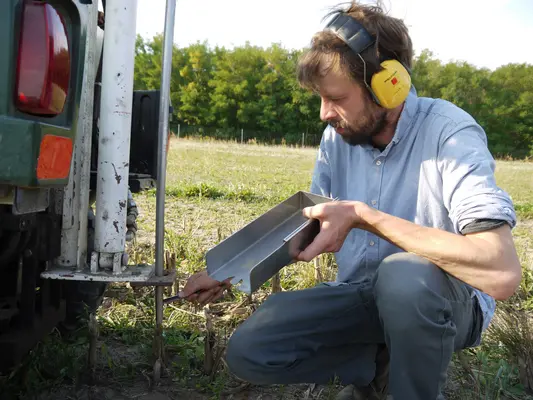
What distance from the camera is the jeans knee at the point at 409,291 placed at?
1.89 metres

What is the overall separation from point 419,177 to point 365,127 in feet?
1.06

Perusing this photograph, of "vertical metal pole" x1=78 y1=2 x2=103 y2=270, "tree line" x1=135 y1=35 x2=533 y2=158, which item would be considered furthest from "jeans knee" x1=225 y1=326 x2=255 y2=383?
"tree line" x1=135 y1=35 x2=533 y2=158

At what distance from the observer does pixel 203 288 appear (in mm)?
2357

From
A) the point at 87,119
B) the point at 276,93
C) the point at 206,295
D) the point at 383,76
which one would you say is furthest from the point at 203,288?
the point at 276,93

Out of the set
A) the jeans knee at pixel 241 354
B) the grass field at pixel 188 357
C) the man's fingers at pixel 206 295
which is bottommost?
the grass field at pixel 188 357

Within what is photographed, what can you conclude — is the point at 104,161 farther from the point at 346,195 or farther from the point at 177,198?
the point at 177,198

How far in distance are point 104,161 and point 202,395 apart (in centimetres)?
114

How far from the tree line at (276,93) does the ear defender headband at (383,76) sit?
142 feet

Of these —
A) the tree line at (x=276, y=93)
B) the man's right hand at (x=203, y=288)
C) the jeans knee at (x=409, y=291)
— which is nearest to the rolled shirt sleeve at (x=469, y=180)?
the jeans knee at (x=409, y=291)

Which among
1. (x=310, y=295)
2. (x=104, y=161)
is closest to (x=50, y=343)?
(x=104, y=161)

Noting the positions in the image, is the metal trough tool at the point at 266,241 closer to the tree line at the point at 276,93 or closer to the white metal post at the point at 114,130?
the white metal post at the point at 114,130

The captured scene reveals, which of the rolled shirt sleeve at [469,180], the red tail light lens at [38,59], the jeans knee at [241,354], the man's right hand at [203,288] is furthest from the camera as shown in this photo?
the man's right hand at [203,288]

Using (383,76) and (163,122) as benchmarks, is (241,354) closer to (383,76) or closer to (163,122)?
(163,122)

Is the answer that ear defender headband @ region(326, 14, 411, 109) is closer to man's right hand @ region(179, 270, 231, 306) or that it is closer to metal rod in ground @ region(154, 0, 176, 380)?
metal rod in ground @ region(154, 0, 176, 380)
